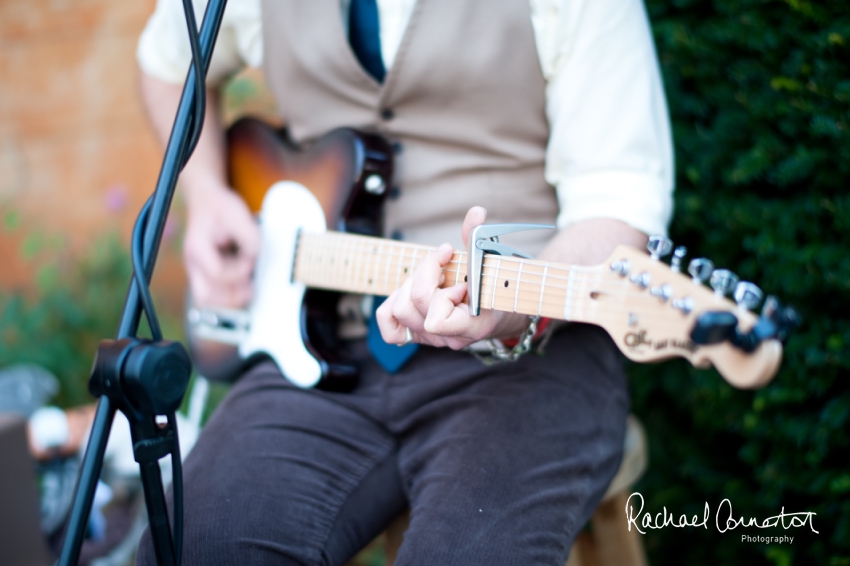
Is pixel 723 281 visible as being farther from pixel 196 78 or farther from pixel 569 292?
pixel 196 78

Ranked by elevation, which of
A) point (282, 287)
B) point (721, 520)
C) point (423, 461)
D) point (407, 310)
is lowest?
point (721, 520)

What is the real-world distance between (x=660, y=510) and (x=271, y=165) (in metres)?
1.20

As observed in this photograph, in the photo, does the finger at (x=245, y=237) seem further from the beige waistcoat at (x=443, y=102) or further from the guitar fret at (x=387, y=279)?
the guitar fret at (x=387, y=279)

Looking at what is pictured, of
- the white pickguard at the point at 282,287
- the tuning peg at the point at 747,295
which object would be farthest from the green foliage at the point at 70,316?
the tuning peg at the point at 747,295

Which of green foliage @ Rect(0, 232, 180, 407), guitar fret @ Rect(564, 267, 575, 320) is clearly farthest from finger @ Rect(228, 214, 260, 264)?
green foliage @ Rect(0, 232, 180, 407)

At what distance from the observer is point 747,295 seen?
23.7 inches

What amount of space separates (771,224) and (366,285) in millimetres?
805

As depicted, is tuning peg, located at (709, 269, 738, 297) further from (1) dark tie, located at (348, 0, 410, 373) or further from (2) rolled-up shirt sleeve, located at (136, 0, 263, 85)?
(2) rolled-up shirt sleeve, located at (136, 0, 263, 85)

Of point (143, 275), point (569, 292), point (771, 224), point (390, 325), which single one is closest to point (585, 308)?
point (569, 292)

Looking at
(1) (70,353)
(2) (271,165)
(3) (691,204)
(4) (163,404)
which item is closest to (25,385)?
(1) (70,353)

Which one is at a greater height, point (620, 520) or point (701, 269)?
point (701, 269)

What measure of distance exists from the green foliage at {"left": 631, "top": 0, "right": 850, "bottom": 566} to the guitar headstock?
666 millimetres

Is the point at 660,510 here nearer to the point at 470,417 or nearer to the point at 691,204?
the point at 691,204

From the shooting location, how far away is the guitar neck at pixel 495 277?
2.37 feet
